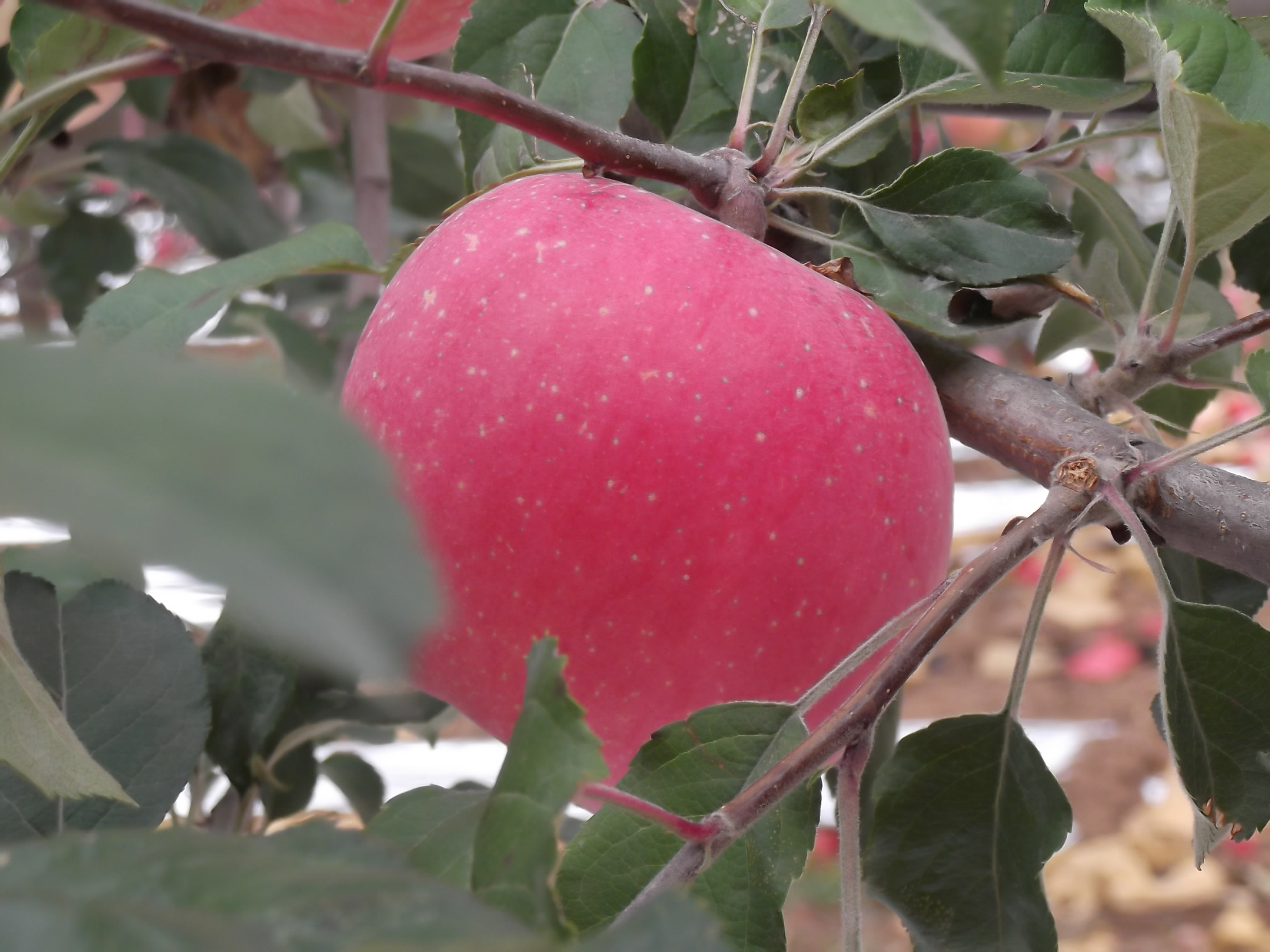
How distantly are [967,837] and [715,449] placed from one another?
174 millimetres

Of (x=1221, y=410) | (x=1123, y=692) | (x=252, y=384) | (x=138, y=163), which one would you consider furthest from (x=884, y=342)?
(x=1221, y=410)

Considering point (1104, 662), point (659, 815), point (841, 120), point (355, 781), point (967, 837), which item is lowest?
point (1104, 662)

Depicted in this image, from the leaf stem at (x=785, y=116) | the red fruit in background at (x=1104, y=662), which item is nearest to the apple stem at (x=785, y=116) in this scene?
the leaf stem at (x=785, y=116)

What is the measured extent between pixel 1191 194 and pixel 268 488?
1.01 feet

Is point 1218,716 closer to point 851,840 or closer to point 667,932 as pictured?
point 851,840

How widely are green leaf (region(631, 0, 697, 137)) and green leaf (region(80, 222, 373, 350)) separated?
121mm

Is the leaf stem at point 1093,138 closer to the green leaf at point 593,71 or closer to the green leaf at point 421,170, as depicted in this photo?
the green leaf at point 593,71

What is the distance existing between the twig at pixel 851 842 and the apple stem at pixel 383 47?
0.20 meters

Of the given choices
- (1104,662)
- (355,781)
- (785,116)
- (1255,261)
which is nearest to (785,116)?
(785,116)

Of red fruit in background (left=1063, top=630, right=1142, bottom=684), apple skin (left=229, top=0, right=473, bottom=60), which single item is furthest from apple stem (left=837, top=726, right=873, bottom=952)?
red fruit in background (left=1063, top=630, right=1142, bottom=684)

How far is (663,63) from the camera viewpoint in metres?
0.41

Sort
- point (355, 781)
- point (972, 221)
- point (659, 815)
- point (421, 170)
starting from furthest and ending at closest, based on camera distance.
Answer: point (421, 170), point (355, 781), point (972, 221), point (659, 815)

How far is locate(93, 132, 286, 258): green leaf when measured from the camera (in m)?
0.71

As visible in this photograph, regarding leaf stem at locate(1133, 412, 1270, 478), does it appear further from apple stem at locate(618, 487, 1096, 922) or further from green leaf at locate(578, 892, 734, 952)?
green leaf at locate(578, 892, 734, 952)
